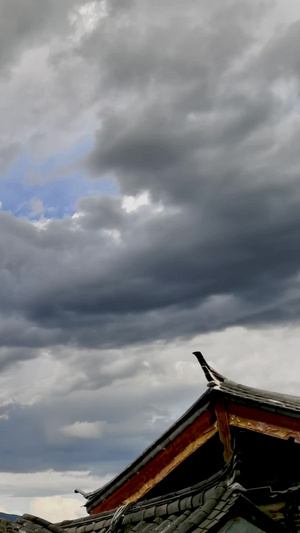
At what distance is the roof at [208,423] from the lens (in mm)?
11734

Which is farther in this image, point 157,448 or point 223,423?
point 157,448

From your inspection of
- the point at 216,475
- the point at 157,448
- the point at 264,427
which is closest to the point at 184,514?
the point at 216,475

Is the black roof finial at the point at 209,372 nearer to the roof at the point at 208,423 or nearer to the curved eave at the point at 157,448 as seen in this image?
the roof at the point at 208,423

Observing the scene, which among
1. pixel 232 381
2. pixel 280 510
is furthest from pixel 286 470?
pixel 232 381

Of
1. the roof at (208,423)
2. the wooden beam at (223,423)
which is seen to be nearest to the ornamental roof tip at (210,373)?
the roof at (208,423)

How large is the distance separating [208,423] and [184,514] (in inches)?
135

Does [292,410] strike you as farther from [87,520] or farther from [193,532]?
[87,520]

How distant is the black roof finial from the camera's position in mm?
12606

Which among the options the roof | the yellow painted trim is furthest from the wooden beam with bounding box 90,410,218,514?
the yellow painted trim

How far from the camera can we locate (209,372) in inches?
513

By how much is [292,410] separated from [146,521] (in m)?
3.01

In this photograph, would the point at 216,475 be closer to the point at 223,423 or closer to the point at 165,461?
the point at 223,423

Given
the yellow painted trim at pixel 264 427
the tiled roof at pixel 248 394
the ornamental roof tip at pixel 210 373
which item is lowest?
the yellow painted trim at pixel 264 427

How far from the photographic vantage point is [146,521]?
417 inches
